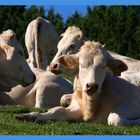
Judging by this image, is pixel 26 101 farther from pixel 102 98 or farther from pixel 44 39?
pixel 44 39

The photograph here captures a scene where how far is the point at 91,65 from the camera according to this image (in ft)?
22.3

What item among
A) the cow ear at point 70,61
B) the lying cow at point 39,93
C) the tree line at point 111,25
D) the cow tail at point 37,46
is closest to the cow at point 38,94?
the lying cow at point 39,93

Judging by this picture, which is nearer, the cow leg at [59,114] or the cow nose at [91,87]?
the cow nose at [91,87]

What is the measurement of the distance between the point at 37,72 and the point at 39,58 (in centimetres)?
551

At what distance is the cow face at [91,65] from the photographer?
21.7 ft

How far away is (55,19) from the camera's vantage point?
24984 millimetres

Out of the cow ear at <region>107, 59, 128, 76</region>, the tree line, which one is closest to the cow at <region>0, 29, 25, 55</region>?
the cow ear at <region>107, 59, 128, 76</region>

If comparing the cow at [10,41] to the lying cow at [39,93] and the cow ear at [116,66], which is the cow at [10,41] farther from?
the cow ear at [116,66]

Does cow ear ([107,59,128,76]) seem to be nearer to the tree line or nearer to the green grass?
the green grass

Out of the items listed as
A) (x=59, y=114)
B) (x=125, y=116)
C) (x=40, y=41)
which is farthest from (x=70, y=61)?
(x=40, y=41)

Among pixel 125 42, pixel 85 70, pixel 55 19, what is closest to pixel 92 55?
pixel 85 70

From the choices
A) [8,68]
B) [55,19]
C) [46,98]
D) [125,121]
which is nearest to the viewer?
[125,121]

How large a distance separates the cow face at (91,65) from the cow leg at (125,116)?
33 centimetres

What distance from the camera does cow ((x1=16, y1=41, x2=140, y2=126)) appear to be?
677 cm
